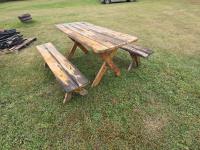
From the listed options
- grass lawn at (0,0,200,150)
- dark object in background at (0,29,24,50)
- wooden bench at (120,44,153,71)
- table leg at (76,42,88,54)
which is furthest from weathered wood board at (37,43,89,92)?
dark object in background at (0,29,24,50)

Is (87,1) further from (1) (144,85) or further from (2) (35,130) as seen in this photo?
Answer: (2) (35,130)

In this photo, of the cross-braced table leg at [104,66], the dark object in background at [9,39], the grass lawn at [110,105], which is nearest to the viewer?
the grass lawn at [110,105]

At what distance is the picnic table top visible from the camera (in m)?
3.56

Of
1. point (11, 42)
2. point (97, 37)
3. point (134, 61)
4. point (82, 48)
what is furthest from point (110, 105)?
point (11, 42)

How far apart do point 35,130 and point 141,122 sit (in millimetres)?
1562

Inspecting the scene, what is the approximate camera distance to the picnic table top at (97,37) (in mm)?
3560

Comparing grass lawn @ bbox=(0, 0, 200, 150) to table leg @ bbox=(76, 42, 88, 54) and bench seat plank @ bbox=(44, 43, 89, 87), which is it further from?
bench seat plank @ bbox=(44, 43, 89, 87)

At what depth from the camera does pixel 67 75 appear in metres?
3.59

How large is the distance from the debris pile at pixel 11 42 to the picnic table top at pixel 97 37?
1991 millimetres

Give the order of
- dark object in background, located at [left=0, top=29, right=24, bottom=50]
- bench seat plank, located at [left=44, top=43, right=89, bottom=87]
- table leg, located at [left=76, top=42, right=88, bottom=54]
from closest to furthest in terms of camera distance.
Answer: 1. bench seat plank, located at [left=44, top=43, right=89, bottom=87]
2. table leg, located at [left=76, top=42, right=88, bottom=54]
3. dark object in background, located at [left=0, top=29, right=24, bottom=50]

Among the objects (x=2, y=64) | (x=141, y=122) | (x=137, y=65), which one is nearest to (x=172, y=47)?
(x=137, y=65)

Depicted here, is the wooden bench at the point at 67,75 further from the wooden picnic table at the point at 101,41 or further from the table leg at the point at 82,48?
the table leg at the point at 82,48

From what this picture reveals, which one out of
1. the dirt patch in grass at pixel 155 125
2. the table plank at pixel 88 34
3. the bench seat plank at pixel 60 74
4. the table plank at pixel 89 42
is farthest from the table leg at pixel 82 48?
the dirt patch in grass at pixel 155 125

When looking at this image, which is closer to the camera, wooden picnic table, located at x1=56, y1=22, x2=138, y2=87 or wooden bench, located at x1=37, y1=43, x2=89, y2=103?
wooden bench, located at x1=37, y1=43, x2=89, y2=103
